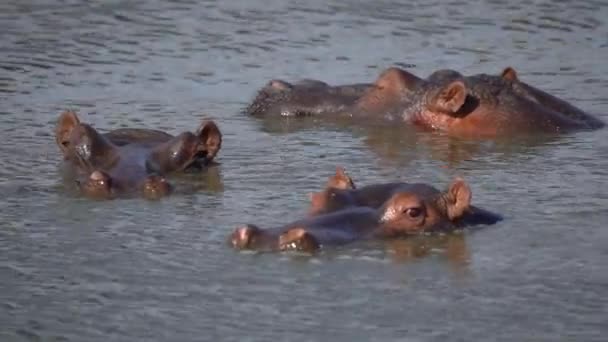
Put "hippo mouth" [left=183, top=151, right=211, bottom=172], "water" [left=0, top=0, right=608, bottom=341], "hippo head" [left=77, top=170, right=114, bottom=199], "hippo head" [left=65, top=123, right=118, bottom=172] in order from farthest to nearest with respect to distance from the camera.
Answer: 1. "hippo mouth" [left=183, top=151, right=211, bottom=172]
2. "hippo head" [left=65, top=123, right=118, bottom=172]
3. "hippo head" [left=77, top=170, right=114, bottom=199]
4. "water" [left=0, top=0, right=608, bottom=341]

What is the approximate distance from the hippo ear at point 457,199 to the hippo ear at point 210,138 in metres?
1.87

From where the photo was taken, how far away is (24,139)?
9.80 metres

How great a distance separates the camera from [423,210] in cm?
732

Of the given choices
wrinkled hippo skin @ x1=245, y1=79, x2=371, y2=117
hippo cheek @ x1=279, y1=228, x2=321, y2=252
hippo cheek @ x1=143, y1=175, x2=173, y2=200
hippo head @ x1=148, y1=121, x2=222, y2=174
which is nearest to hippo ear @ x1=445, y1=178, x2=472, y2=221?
hippo cheek @ x1=279, y1=228, x2=321, y2=252

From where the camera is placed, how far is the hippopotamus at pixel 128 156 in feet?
26.8

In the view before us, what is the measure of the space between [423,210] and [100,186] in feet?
5.70

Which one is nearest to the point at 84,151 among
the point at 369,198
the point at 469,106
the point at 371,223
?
the point at 369,198

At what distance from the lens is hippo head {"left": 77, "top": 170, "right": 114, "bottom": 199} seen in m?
8.10

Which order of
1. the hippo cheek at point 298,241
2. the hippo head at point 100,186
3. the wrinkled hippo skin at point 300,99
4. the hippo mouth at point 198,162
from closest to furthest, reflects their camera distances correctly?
the hippo cheek at point 298,241 < the hippo head at point 100,186 < the hippo mouth at point 198,162 < the wrinkled hippo skin at point 300,99

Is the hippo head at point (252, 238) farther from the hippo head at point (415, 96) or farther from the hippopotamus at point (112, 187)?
the hippo head at point (415, 96)

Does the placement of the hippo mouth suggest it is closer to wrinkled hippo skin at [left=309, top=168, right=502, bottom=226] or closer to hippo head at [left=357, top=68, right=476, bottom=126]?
wrinkled hippo skin at [left=309, top=168, right=502, bottom=226]

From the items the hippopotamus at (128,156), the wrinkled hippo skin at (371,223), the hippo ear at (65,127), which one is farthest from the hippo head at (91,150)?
the wrinkled hippo skin at (371,223)

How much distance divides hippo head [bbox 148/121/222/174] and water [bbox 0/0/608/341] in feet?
0.46

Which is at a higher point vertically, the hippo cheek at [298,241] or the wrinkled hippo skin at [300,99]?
the wrinkled hippo skin at [300,99]
